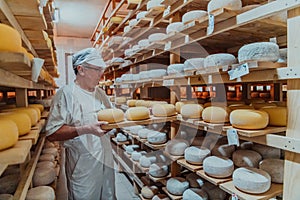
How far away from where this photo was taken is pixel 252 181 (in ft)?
4.25

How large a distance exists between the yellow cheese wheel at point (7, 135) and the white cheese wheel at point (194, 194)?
138 centimetres

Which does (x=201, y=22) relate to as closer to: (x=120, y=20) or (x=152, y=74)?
(x=152, y=74)

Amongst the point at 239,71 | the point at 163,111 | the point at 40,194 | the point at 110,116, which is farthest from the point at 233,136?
the point at 40,194

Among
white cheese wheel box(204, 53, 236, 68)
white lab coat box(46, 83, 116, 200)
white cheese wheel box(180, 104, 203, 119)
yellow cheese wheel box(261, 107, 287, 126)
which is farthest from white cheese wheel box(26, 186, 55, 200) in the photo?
yellow cheese wheel box(261, 107, 287, 126)

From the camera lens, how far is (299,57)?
1.09 m

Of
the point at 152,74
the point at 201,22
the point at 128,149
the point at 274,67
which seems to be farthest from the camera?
the point at 128,149

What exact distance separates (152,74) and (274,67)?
4.35 ft

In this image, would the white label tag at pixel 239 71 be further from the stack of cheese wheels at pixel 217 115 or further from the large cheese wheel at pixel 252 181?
the large cheese wheel at pixel 252 181

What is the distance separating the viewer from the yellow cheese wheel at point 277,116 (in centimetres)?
128

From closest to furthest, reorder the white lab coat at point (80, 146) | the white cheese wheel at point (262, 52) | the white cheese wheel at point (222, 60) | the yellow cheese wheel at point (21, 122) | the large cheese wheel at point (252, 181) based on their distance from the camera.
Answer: the yellow cheese wheel at point (21, 122) → the white cheese wheel at point (262, 52) → the large cheese wheel at point (252, 181) → the white cheese wheel at point (222, 60) → the white lab coat at point (80, 146)

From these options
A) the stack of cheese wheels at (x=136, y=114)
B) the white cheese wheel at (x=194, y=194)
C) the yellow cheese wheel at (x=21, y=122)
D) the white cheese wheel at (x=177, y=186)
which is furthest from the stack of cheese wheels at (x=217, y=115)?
the yellow cheese wheel at (x=21, y=122)

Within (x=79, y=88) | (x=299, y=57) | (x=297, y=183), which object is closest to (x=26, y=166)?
(x=79, y=88)

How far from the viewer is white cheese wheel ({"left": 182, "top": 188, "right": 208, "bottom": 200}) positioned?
5.73ft

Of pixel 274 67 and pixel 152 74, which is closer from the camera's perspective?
pixel 274 67
